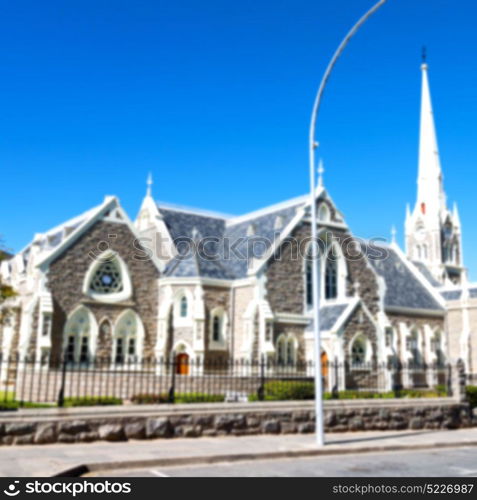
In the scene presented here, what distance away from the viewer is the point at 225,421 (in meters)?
15.4

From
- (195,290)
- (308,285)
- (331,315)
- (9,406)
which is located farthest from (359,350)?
(9,406)

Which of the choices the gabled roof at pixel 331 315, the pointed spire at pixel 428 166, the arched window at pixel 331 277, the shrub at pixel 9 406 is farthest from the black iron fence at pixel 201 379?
the pointed spire at pixel 428 166

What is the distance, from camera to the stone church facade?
2997 centimetres

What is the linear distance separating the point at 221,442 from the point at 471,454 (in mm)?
5963

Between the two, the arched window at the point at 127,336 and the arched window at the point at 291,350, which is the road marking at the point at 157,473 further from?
the arched window at the point at 291,350

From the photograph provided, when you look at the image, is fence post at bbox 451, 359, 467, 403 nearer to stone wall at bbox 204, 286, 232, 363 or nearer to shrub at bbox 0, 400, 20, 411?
shrub at bbox 0, 400, 20, 411

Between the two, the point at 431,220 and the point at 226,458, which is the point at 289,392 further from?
the point at 431,220

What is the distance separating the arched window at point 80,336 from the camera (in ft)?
96.5

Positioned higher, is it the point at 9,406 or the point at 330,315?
the point at 330,315

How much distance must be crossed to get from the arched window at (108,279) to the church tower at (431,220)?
144ft

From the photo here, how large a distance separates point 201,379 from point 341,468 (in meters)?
14.9

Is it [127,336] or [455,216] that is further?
[455,216]
